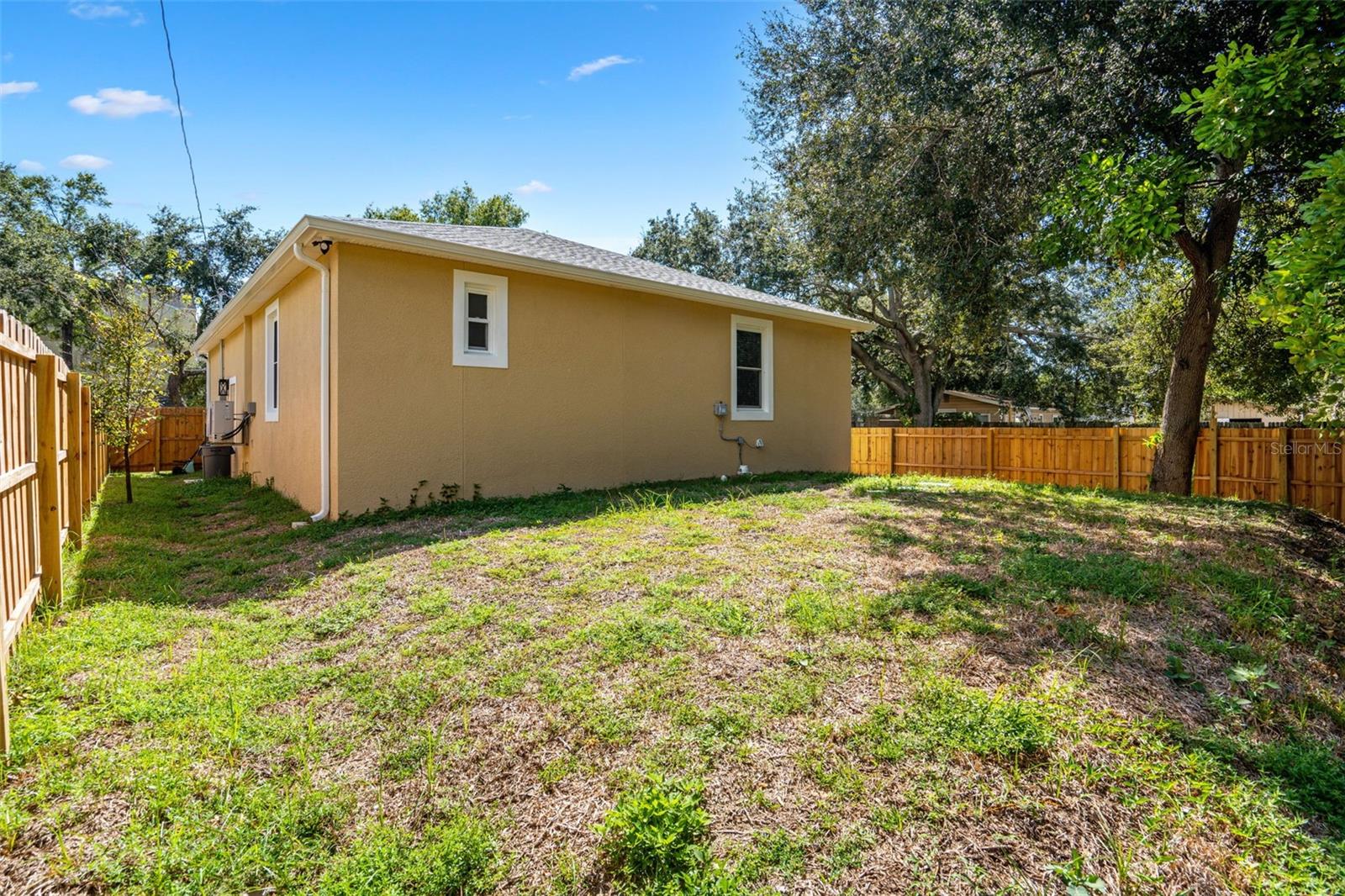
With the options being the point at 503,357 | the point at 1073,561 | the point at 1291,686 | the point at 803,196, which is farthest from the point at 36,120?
the point at 1291,686

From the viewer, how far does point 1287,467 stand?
28.5ft

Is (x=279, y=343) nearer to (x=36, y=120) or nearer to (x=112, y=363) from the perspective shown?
(x=112, y=363)

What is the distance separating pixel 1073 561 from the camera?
438cm

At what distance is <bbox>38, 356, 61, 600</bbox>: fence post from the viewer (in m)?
3.69

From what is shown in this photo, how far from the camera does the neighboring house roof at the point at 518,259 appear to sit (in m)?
6.09

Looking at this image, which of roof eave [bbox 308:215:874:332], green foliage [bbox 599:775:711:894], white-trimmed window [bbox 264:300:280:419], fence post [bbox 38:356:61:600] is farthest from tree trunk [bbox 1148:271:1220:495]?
white-trimmed window [bbox 264:300:280:419]

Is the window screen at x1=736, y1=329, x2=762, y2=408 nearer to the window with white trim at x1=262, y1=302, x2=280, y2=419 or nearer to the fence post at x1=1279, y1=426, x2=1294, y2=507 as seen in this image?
the window with white trim at x1=262, y1=302, x2=280, y2=419

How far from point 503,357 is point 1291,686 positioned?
22.4 feet

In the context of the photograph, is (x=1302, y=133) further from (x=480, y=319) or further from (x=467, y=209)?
(x=467, y=209)

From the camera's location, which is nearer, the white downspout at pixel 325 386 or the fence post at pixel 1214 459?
the white downspout at pixel 325 386

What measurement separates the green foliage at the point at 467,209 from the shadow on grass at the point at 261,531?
21.0 meters

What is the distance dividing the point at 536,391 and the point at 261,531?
318cm

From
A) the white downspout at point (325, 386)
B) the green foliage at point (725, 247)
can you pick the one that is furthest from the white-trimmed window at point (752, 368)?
the green foliage at point (725, 247)

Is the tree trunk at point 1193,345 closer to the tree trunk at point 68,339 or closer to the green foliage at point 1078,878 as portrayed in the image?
the green foliage at point 1078,878
